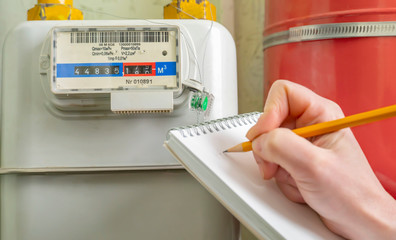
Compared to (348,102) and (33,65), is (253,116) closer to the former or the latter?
(348,102)

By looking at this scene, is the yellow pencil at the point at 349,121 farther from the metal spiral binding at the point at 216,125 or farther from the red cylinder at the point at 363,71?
the red cylinder at the point at 363,71

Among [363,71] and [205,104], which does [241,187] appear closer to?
[205,104]

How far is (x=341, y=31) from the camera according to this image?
1.82ft

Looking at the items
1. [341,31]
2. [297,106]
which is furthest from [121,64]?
[341,31]

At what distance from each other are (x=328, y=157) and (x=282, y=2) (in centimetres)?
42

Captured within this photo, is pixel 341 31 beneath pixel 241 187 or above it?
above

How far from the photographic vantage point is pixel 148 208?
517mm

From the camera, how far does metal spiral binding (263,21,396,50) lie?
21.3 inches

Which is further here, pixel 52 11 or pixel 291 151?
pixel 52 11

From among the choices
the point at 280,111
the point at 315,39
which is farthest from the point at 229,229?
the point at 315,39

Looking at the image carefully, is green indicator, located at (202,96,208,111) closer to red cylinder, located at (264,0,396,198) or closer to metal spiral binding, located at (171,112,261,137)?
metal spiral binding, located at (171,112,261,137)

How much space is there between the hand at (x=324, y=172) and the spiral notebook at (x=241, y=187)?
0.06ft

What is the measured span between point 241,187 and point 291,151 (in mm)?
66

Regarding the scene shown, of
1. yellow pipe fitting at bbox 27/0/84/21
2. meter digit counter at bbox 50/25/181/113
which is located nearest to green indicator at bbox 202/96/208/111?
meter digit counter at bbox 50/25/181/113
